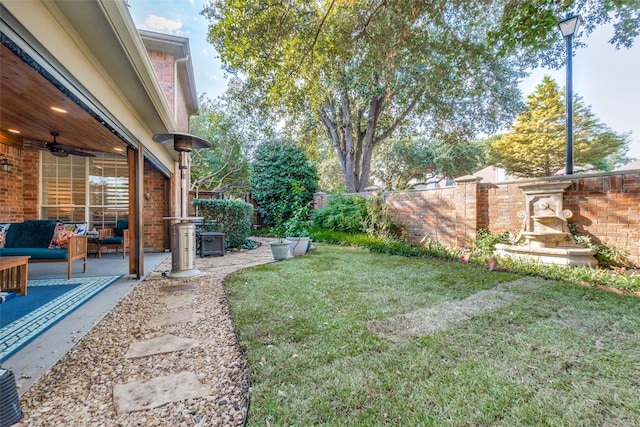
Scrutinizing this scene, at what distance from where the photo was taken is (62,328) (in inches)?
98.7

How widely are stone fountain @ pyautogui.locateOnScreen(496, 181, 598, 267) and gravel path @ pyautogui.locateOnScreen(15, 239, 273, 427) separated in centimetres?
501

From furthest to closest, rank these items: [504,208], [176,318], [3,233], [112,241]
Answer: [112,241] → [504,208] → [3,233] → [176,318]

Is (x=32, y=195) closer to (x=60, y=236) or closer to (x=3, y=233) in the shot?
(x=3, y=233)

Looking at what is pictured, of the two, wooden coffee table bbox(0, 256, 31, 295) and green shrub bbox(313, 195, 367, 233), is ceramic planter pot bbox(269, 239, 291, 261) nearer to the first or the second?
green shrub bbox(313, 195, 367, 233)

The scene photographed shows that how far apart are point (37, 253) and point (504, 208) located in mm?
8023

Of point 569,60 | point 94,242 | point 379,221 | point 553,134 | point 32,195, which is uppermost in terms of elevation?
point 553,134

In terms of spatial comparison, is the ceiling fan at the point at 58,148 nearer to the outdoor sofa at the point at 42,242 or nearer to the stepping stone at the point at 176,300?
the outdoor sofa at the point at 42,242

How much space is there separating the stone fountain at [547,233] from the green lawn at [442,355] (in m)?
1.14

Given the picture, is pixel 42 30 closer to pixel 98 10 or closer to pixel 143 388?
pixel 98 10

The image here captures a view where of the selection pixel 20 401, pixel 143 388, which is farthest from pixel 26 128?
pixel 143 388

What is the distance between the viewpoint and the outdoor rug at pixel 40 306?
2312 mm

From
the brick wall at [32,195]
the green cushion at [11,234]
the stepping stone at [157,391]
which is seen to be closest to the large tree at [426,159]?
the brick wall at [32,195]

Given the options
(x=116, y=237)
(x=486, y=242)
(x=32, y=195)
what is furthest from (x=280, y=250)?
(x=32, y=195)

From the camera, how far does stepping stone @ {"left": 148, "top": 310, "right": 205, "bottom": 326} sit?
267 cm
